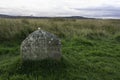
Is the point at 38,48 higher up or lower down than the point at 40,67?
higher up

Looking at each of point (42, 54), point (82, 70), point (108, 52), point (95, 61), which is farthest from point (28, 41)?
point (108, 52)

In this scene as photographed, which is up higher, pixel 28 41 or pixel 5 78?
pixel 28 41

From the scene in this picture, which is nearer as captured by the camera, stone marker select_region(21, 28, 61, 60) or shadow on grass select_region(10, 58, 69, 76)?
shadow on grass select_region(10, 58, 69, 76)

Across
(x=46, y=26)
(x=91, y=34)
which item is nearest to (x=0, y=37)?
(x=46, y=26)

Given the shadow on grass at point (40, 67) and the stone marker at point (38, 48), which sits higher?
the stone marker at point (38, 48)

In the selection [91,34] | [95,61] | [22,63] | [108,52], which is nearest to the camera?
[22,63]

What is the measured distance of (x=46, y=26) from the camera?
1831cm

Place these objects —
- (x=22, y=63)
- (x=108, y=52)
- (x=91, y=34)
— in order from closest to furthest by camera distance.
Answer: (x=22, y=63) → (x=108, y=52) → (x=91, y=34)

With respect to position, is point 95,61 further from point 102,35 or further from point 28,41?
point 102,35

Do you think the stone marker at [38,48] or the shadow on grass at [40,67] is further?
the stone marker at [38,48]

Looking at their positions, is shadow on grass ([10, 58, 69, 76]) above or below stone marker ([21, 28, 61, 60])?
below

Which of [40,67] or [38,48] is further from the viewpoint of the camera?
[38,48]

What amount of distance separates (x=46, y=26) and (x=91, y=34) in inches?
126

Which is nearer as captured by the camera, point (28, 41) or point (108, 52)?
point (28, 41)
